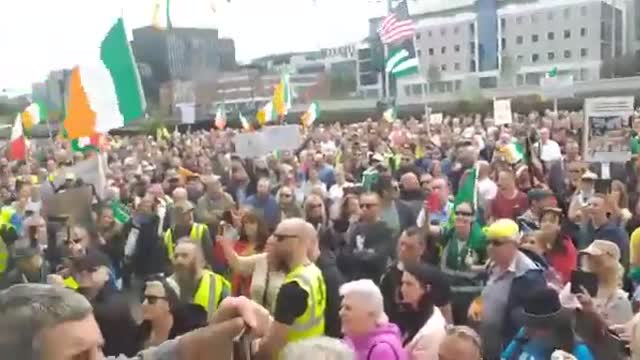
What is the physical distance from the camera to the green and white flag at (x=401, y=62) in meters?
22.0

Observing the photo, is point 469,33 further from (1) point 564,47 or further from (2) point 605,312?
(2) point 605,312

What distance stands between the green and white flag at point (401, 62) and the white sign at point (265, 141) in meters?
9.28

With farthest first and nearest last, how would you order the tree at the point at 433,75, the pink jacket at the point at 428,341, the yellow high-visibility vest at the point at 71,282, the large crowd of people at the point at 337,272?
1. the tree at the point at 433,75
2. the yellow high-visibility vest at the point at 71,282
3. the pink jacket at the point at 428,341
4. the large crowd of people at the point at 337,272

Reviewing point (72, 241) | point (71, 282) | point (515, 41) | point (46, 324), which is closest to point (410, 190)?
point (72, 241)

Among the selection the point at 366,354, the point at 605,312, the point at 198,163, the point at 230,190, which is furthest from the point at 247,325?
the point at 198,163

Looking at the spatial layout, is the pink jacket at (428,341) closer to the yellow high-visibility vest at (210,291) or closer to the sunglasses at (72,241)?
the yellow high-visibility vest at (210,291)

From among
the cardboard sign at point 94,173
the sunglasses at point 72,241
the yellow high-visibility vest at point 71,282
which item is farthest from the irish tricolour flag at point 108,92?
the yellow high-visibility vest at point 71,282

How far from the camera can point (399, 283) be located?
5117 millimetres

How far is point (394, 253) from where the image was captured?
676 cm

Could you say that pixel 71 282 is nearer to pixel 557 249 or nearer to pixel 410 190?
pixel 557 249

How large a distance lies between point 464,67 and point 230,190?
81980 millimetres

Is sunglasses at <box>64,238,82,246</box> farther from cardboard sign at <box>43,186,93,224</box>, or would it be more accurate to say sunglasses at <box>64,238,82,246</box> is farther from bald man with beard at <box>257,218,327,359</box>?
bald man with beard at <box>257,218,327,359</box>

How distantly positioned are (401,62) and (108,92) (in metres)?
13.9

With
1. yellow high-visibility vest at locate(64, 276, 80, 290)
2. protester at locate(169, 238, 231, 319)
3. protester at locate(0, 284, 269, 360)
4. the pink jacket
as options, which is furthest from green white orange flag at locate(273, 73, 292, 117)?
protester at locate(0, 284, 269, 360)
